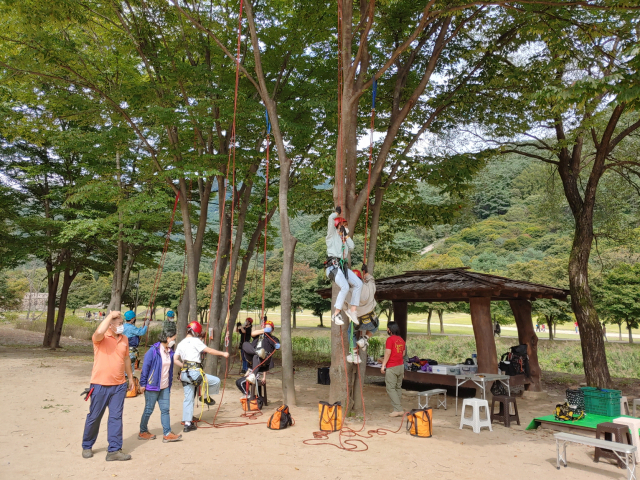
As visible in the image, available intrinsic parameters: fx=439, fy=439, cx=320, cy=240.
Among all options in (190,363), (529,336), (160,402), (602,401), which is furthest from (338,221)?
(529,336)

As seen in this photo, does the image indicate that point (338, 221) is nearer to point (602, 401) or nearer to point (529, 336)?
point (602, 401)

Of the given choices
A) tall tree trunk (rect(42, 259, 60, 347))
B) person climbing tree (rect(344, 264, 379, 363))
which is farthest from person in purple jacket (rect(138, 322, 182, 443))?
tall tree trunk (rect(42, 259, 60, 347))

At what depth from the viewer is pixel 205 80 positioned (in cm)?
1240

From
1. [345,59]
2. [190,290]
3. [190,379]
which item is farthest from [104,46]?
[190,379]

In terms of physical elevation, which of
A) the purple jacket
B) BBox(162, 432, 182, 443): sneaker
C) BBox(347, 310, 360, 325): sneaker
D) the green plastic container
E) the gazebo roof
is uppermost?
the gazebo roof

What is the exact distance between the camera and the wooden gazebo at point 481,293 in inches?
447

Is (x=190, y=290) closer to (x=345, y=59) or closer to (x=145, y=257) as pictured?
(x=345, y=59)

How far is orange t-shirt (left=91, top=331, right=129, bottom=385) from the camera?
582 centimetres

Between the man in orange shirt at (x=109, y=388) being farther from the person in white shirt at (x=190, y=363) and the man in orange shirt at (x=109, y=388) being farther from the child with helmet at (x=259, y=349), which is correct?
the child with helmet at (x=259, y=349)

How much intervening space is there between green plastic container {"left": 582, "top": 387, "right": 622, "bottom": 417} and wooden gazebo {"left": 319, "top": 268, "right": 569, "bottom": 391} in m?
2.76

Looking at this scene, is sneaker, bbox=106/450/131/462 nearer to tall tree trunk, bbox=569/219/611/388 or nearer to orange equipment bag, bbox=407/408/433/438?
orange equipment bag, bbox=407/408/433/438

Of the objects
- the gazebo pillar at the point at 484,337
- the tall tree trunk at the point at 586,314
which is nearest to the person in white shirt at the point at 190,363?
the gazebo pillar at the point at 484,337

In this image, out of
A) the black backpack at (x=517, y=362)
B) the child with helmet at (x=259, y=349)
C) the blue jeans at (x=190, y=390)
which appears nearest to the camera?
the blue jeans at (x=190, y=390)

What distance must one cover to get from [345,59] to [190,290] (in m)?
8.03
